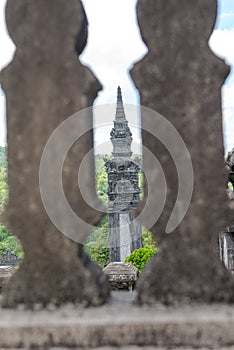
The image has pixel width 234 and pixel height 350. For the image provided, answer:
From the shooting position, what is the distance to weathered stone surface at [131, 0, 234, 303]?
1.98m

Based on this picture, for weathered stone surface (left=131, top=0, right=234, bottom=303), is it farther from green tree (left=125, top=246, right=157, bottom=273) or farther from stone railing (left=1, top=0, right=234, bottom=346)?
green tree (left=125, top=246, right=157, bottom=273)

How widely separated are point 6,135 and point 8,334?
882 mm

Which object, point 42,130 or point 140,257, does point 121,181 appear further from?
point 42,130

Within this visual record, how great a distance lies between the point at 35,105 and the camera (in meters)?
2.07

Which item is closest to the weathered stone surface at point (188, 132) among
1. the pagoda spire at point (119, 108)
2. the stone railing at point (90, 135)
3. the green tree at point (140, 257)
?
the stone railing at point (90, 135)

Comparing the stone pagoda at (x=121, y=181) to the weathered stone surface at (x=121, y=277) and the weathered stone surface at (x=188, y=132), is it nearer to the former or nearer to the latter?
the weathered stone surface at (x=121, y=277)

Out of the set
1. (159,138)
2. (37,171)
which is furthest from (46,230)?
(159,138)

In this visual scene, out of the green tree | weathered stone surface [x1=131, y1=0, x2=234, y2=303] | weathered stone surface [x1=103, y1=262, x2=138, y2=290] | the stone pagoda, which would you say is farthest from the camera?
the stone pagoda

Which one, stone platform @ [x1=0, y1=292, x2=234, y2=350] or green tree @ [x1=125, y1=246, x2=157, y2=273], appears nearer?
stone platform @ [x1=0, y1=292, x2=234, y2=350]

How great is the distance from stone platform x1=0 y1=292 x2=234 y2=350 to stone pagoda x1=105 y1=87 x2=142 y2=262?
24.0 m

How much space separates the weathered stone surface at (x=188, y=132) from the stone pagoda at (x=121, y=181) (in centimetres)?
2394

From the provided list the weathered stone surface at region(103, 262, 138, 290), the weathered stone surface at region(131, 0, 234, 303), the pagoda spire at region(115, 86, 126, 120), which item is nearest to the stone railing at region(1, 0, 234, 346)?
the weathered stone surface at region(131, 0, 234, 303)

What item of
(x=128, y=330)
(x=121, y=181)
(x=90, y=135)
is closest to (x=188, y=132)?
(x=90, y=135)

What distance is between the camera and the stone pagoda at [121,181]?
26469 millimetres
